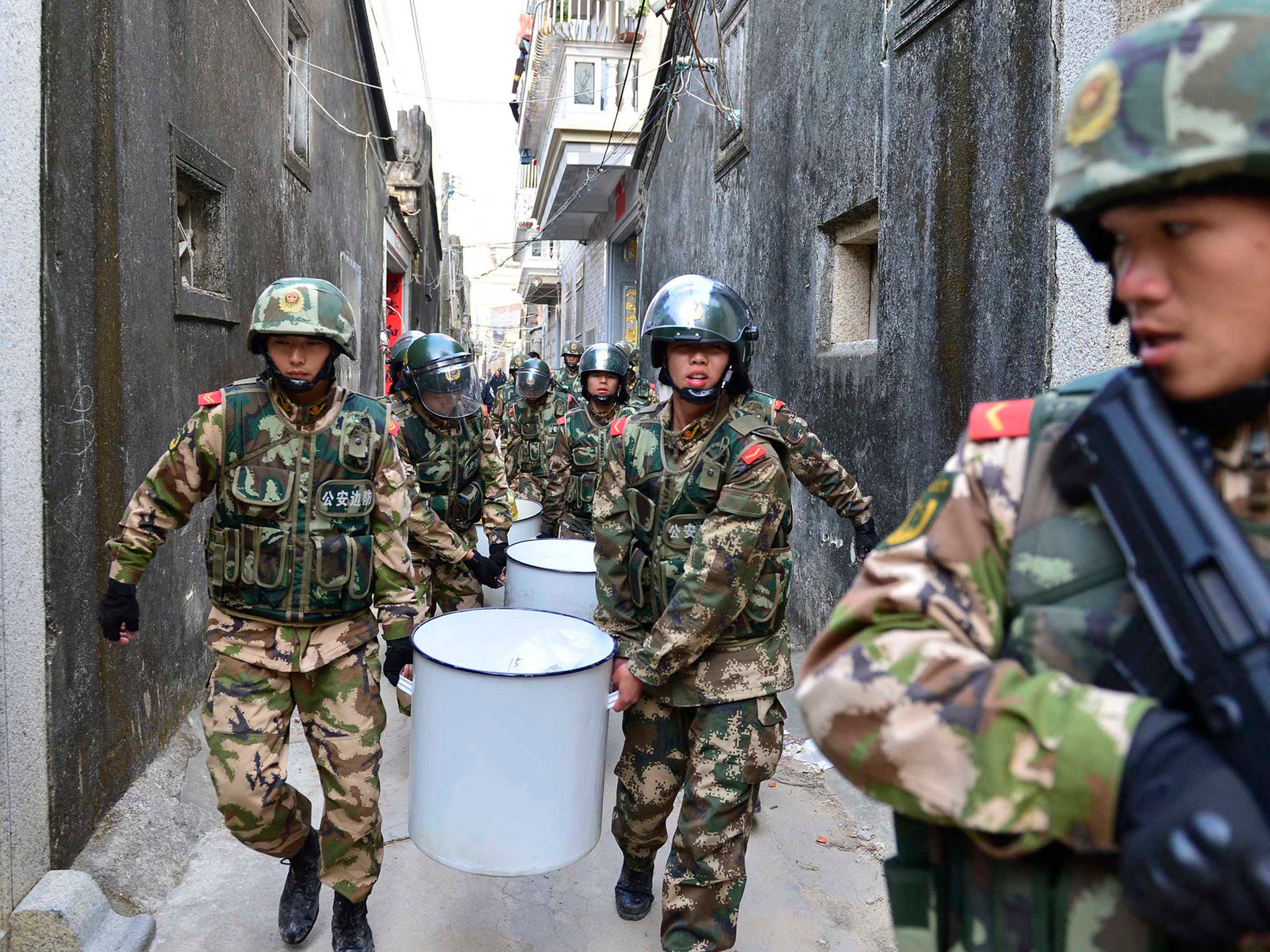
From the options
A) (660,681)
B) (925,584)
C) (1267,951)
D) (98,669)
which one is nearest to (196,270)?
(98,669)

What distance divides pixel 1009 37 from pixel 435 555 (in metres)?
3.58

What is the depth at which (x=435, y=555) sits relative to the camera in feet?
17.3

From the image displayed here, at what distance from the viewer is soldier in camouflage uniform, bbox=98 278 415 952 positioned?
10.0ft

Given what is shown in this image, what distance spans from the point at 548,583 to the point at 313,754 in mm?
1108

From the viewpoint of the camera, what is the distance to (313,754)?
3094 mm

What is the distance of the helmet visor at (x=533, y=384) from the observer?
9.10m

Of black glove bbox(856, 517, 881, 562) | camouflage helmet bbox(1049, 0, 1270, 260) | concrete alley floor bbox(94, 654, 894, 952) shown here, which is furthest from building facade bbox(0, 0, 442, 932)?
black glove bbox(856, 517, 881, 562)

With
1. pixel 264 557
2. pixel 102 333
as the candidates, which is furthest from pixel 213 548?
pixel 102 333

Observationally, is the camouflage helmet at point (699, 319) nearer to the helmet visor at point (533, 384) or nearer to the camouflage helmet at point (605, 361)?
the camouflage helmet at point (605, 361)

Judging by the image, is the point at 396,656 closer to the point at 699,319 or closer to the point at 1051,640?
the point at 699,319

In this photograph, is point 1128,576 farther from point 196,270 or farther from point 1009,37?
point 196,270

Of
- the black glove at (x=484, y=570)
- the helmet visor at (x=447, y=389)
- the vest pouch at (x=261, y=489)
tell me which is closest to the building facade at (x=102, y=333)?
the vest pouch at (x=261, y=489)

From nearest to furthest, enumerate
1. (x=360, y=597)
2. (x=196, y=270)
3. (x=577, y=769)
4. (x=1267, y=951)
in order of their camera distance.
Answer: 1. (x=1267, y=951)
2. (x=577, y=769)
3. (x=360, y=597)
4. (x=196, y=270)

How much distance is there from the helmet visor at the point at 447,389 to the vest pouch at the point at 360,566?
215 centimetres
